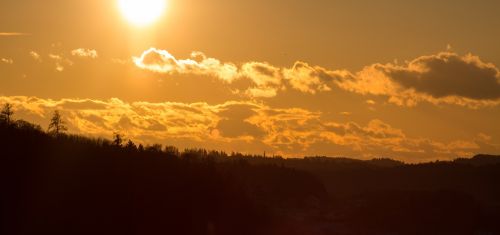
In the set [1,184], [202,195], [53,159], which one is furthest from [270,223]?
[1,184]

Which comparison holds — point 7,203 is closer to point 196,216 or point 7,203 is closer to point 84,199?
point 84,199

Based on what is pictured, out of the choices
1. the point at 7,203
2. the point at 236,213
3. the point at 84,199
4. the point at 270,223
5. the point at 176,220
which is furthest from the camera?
the point at 270,223

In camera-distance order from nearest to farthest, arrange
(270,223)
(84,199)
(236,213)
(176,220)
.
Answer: (84,199) < (176,220) < (236,213) < (270,223)

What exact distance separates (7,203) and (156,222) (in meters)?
30.1

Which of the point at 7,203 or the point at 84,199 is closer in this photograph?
the point at 7,203

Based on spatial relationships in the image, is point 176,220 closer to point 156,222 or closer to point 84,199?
point 156,222

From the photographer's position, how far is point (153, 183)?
6009 inches

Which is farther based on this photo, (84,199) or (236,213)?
(236,213)

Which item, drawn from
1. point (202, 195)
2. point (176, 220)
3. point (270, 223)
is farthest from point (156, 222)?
point (270, 223)

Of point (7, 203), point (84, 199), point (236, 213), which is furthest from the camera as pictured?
point (236, 213)

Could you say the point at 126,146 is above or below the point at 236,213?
above

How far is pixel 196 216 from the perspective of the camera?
151125 millimetres

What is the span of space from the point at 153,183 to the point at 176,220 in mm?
11218

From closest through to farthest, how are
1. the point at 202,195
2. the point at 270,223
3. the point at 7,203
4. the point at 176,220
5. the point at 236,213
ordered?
the point at 7,203 → the point at 176,220 → the point at 202,195 → the point at 236,213 → the point at 270,223
